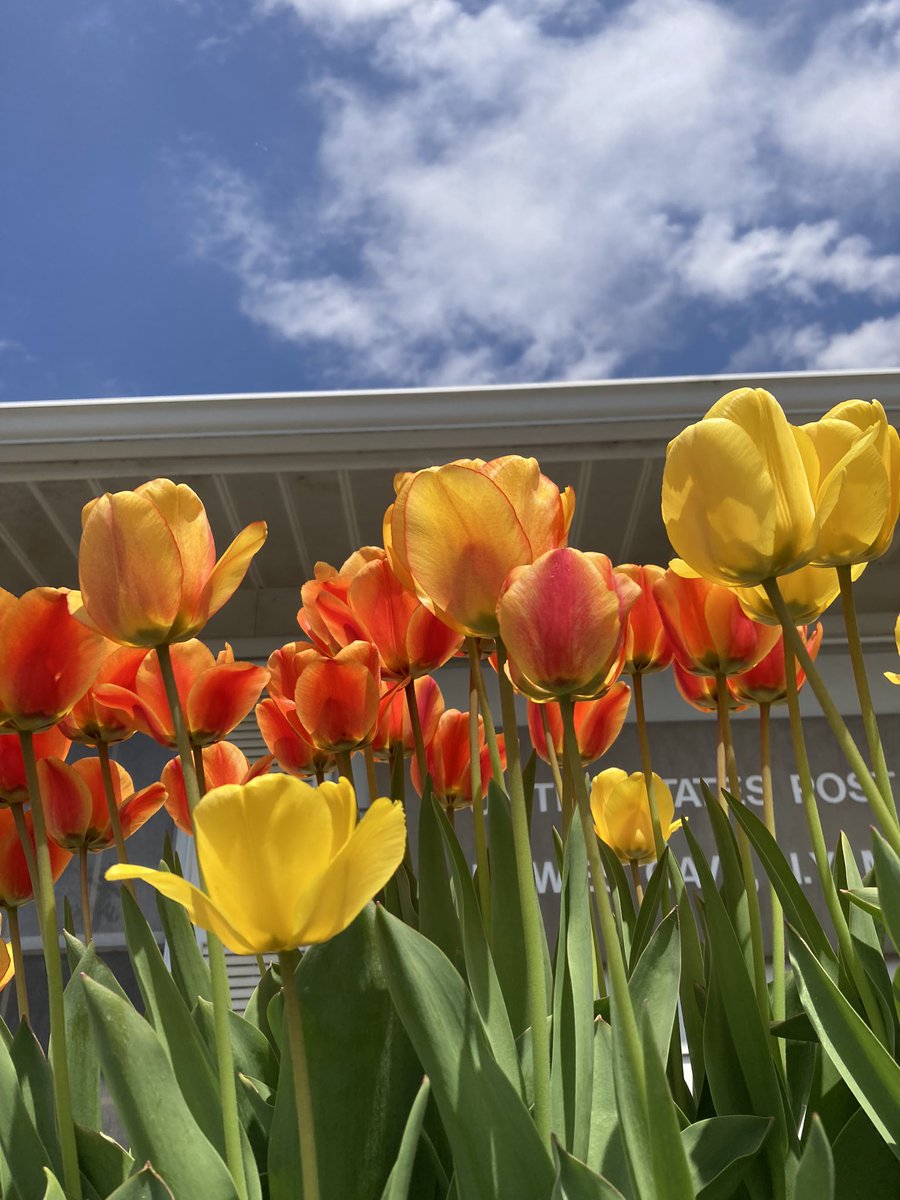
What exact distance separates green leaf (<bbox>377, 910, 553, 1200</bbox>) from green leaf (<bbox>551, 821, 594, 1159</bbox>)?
6cm

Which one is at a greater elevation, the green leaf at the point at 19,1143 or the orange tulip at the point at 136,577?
the orange tulip at the point at 136,577

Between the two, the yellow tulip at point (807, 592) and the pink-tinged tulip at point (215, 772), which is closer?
the yellow tulip at point (807, 592)

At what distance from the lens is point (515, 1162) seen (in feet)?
1.21

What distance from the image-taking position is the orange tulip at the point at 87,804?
0.65m

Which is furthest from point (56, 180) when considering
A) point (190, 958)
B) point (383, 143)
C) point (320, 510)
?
point (190, 958)

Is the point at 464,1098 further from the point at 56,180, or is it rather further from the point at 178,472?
the point at 56,180

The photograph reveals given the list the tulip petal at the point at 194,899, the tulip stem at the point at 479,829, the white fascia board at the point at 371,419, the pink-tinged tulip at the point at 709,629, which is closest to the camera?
the tulip petal at the point at 194,899

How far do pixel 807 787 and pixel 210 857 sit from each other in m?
0.31

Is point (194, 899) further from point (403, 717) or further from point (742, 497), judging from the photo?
point (403, 717)

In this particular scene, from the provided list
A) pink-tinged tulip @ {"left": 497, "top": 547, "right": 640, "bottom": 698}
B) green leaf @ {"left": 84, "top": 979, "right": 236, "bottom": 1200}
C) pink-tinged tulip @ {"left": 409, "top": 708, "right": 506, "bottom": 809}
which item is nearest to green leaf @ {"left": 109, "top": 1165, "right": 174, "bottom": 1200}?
green leaf @ {"left": 84, "top": 979, "right": 236, "bottom": 1200}

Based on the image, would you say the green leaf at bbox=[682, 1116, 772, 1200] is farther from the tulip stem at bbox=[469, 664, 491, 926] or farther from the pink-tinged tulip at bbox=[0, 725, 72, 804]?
the pink-tinged tulip at bbox=[0, 725, 72, 804]

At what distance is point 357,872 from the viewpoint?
320 millimetres

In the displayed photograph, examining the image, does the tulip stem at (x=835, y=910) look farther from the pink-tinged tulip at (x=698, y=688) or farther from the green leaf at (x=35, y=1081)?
the green leaf at (x=35, y=1081)

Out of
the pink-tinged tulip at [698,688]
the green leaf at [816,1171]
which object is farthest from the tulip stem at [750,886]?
the green leaf at [816,1171]
